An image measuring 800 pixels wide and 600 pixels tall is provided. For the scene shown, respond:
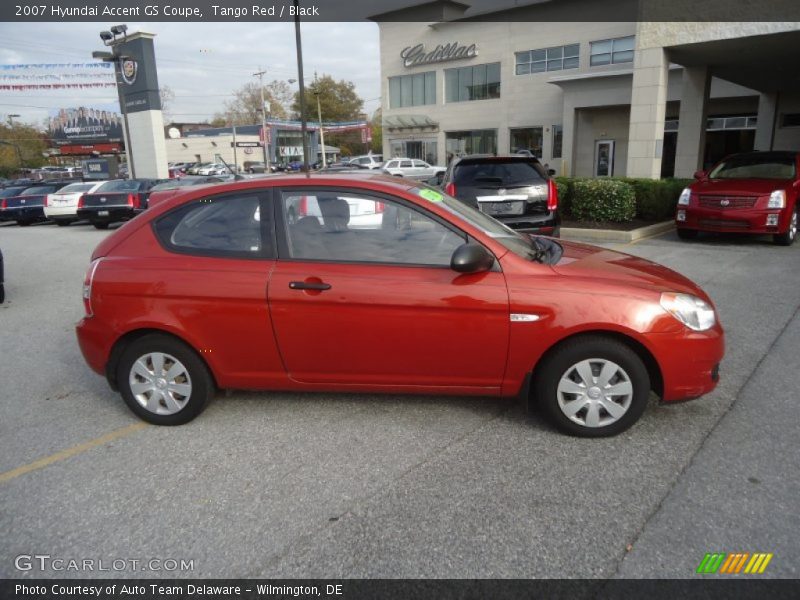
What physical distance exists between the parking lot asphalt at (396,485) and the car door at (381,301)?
0.45m

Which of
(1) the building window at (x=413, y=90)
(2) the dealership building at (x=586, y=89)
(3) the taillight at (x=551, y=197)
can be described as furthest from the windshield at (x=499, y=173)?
(1) the building window at (x=413, y=90)

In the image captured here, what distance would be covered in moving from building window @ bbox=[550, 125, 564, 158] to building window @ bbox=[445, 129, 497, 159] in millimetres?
4351

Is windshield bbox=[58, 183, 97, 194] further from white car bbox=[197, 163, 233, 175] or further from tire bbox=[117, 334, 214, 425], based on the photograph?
white car bbox=[197, 163, 233, 175]

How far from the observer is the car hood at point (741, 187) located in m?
9.80

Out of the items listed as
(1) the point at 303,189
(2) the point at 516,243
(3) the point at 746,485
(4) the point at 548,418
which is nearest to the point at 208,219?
(1) the point at 303,189

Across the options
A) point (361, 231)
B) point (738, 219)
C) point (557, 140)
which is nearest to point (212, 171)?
point (557, 140)

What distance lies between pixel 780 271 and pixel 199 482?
325 inches

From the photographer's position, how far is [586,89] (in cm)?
3036

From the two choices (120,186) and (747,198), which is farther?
(120,186)

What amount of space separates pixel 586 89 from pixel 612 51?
3.93 m

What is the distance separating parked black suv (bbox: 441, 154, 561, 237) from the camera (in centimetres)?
854

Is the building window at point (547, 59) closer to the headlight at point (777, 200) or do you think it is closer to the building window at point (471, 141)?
the building window at point (471, 141)

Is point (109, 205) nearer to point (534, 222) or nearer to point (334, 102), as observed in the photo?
point (534, 222)

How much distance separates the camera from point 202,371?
12.6 ft
